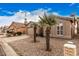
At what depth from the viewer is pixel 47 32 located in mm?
2477

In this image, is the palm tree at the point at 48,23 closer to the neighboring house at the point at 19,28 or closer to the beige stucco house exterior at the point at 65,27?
the beige stucco house exterior at the point at 65,27

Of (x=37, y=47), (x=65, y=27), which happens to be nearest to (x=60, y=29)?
(x=65, y=27)

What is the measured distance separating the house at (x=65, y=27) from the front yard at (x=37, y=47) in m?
0.06

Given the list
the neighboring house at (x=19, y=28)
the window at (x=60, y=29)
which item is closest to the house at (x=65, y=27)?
the window at (x=60, y=29)

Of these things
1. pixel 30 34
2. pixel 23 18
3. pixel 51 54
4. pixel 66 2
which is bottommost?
pixel 51 54

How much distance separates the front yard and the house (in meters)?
0.06

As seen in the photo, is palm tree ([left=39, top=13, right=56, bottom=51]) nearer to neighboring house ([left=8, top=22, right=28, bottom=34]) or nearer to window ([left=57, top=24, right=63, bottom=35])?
window ([left=57, top=24, right=63, bottom=35])

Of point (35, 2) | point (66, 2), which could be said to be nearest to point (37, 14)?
point (35, 2)

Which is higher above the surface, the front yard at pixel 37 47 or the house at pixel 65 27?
the house at pixel 65 27

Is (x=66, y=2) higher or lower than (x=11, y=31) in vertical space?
higher

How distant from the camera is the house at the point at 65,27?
8.12ft

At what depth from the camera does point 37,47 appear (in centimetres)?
250

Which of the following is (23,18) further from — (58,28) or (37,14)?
(58,28)

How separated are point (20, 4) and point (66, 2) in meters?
0.47
